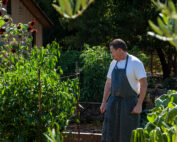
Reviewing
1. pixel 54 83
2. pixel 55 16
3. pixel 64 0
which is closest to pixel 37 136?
pixel 54 83

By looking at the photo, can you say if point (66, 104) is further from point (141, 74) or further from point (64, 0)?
point (64, 0)

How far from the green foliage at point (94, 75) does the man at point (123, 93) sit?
4.14 meters

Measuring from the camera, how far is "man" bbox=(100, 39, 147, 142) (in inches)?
183

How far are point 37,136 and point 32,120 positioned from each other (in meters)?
0.22

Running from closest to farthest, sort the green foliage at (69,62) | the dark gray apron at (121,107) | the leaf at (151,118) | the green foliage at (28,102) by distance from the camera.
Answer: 1. the leaf at (151,118)
2. the green foliage at (28,102)
3. the dark gray apron at (121,107)
4. the green foliage at (69,62)

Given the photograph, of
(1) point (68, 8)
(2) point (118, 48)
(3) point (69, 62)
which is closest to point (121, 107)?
(2) point (118, 48)

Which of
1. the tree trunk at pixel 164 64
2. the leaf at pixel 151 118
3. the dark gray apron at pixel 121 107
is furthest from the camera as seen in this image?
the tree trunk at pixel 164 64

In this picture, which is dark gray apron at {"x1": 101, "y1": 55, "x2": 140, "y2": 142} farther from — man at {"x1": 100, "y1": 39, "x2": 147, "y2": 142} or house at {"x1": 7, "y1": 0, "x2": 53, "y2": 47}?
house at {"x1": 7, "y1": 0, "x2": 53, "y2": 47}

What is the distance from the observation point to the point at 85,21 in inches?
769

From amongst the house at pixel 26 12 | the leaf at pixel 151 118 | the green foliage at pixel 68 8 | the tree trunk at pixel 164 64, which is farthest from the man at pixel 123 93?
the tree trunk at pixel 164 64

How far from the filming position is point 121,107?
4.80 metres

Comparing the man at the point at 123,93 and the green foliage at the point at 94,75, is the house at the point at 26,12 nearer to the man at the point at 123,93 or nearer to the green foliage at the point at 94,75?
the green foliage at the point at 94,75

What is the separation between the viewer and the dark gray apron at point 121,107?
4750 millimetres

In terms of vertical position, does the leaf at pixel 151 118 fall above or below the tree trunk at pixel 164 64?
below
